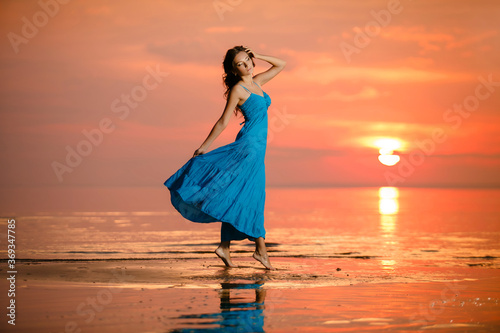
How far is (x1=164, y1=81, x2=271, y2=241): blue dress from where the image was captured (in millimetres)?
7867

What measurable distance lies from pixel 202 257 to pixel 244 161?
2137mm

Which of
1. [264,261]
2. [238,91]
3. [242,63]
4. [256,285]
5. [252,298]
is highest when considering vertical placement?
[242,63]

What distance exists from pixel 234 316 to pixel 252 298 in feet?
2.72

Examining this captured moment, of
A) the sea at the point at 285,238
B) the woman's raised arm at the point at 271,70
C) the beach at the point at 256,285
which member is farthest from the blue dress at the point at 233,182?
the sea at the point at 285,238

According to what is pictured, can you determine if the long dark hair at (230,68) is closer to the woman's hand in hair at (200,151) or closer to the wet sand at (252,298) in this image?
the woman's hand in hair at (200,151)

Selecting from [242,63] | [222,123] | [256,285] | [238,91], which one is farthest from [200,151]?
[256,285]

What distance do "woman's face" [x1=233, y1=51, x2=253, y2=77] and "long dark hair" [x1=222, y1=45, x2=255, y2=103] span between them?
0.16ft

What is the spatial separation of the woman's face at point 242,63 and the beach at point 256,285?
A: 7.83ft

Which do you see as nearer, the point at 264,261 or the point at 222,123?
the point at 222,123

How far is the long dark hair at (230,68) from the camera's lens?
8.00m

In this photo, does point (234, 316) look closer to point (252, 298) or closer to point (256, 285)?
point (252, 298)

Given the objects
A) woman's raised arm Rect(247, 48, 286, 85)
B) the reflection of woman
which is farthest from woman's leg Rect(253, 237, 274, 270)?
woman's raised arm Rect(247, 48, 286, 85)

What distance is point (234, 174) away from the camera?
26.3ft

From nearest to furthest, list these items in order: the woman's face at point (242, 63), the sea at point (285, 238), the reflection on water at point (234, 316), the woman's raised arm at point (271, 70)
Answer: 1. the reflection on water at point (234, 316)
2. the woman's face at point (242, 63)
3. the woman's raised arm at point (271, 70)
4. the sea at point (285, 238)
